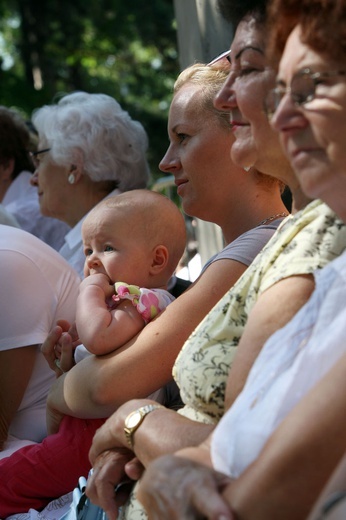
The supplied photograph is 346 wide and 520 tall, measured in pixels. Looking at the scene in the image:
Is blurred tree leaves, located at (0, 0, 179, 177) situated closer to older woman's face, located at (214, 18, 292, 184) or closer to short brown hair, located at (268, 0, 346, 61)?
older woman's face, located at (214, 18, 292, 184)

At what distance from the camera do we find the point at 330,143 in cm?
179

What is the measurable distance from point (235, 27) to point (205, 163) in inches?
29.6

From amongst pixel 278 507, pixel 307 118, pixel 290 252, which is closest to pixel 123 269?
pixel 290 252

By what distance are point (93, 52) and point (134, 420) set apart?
1540 centimetres

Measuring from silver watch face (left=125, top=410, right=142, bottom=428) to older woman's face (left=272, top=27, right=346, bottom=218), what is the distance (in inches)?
30.2

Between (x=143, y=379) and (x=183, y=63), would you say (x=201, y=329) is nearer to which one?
(x=143, y=379)

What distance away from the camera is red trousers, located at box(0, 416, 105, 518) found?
3.04 metres

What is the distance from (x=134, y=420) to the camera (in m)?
2.28

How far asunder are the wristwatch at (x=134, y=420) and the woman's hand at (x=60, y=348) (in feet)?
3.11

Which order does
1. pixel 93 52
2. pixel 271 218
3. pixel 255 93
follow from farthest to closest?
pixel 93 52 → pixel 271 218 → pixel 255 93

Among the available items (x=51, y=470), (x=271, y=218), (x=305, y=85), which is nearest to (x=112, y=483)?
(x=51, y=470)

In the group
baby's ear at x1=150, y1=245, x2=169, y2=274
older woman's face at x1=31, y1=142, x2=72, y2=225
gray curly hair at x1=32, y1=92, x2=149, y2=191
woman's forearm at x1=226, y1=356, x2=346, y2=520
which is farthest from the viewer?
older woman's face at x1=31, y1=142, x2=72, y2=225

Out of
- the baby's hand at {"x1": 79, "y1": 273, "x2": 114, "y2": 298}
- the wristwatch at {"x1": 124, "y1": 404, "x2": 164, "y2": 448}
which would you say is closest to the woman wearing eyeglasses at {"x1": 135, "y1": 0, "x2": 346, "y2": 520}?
the wristwatch at {"x1": 124, "y1": 404, "x2": 164, "y2": 448}

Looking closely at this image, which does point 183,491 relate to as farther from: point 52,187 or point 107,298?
point 52,187
